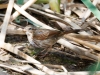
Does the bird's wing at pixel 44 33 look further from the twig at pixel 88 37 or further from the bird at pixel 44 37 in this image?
the twig at pixel 88 37

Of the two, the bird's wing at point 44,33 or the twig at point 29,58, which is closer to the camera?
the twig at point 29,58

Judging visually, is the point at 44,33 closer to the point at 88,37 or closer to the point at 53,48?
the point at 53,48

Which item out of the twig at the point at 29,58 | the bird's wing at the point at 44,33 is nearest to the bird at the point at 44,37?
the bird's wing at the point at 44,33

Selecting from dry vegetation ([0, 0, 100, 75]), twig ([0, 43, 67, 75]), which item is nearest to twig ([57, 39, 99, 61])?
dry vegetation ([0, 0, 100, 75])

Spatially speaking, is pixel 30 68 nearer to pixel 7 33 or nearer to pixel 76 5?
pixel 7 33

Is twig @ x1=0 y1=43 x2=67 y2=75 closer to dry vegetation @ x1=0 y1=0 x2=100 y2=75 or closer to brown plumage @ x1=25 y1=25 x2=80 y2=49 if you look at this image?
dry vegetation @ x1=0 y1=0 x2=100 y2=75

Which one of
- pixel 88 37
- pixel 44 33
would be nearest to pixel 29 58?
pixel 44 33

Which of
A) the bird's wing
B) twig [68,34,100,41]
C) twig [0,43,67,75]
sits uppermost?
the bird's wing

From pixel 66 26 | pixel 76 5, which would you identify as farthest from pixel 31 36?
pixel 76 5
